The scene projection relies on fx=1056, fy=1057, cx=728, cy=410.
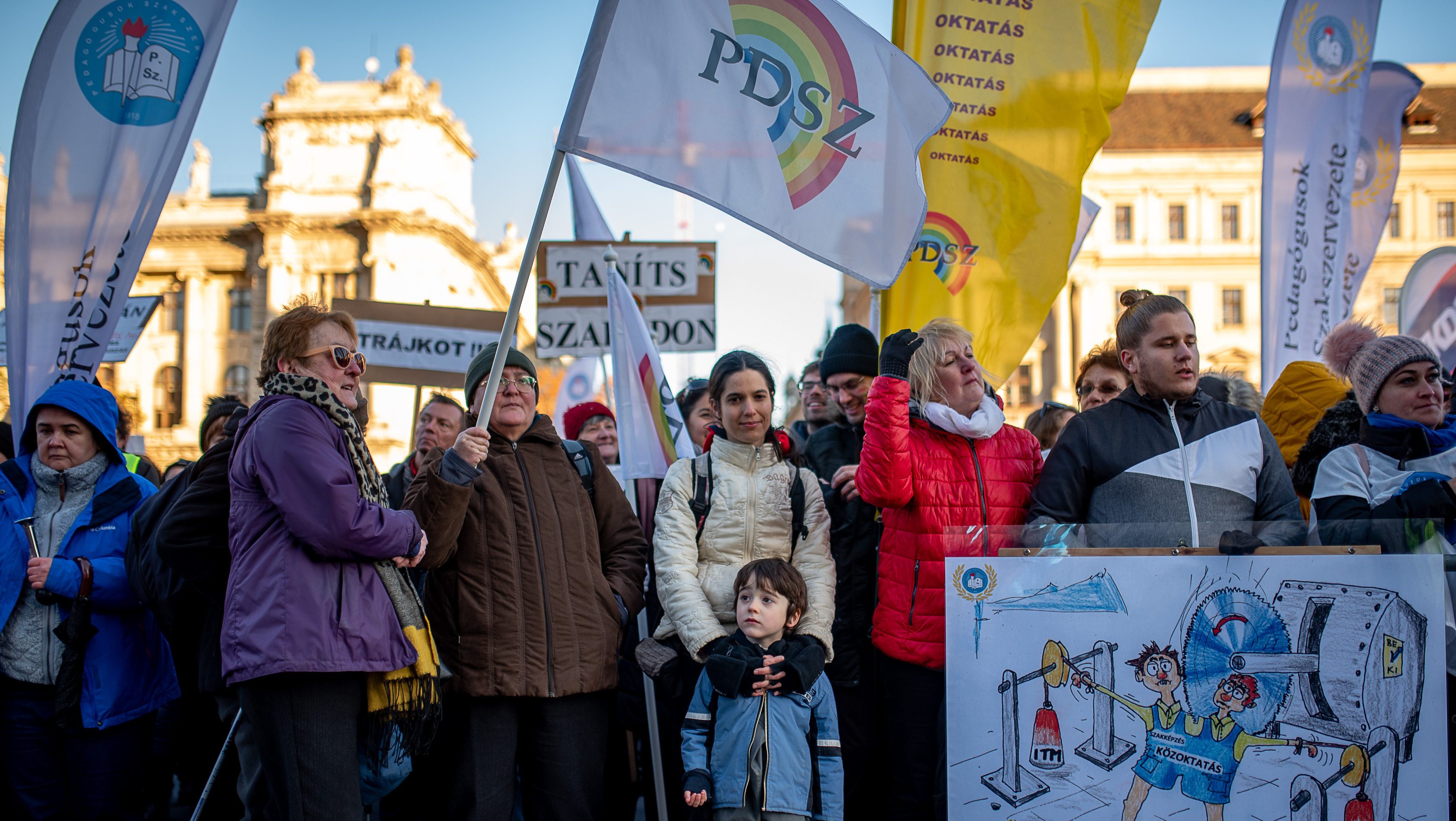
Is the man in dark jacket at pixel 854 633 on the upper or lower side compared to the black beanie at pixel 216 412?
lower

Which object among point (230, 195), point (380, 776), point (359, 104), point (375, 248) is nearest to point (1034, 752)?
point (380, 776)

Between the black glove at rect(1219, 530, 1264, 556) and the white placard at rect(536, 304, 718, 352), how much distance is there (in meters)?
4.79

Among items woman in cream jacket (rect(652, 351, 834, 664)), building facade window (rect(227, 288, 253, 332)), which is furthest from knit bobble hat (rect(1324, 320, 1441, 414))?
building facade window (rect(227, 288, 253, 332))

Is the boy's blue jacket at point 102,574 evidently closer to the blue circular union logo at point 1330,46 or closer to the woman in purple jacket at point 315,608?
the woman in purple jacket at point 315,608

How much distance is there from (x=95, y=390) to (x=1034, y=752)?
12.8ft

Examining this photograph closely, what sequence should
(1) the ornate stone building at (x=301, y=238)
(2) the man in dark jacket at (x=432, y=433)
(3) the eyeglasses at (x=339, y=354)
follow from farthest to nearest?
(1) the ornate stone building at (x=301, y=238)
(2) the man in dark jacket at (x=432, y=433)
(3) the eyeglasses at (x=339, y=354)

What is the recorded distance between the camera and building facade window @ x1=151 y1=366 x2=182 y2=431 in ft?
174

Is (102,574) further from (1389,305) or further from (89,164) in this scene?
Answer: (1389,305)

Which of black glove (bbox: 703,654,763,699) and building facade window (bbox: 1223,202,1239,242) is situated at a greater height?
building facade window (bbox: 1223,202,1239,242)

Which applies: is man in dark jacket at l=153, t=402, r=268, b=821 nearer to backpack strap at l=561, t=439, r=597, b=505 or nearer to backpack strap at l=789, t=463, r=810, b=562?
backpack strap at l=561, t=439, r=597, b=505

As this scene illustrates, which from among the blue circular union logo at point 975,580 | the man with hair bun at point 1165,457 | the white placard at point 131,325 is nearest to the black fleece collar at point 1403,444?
the man with hair bun at point 1165,457

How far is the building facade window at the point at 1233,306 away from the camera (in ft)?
172

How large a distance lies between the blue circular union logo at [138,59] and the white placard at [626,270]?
332cm

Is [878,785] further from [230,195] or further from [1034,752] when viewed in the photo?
[230,195]
